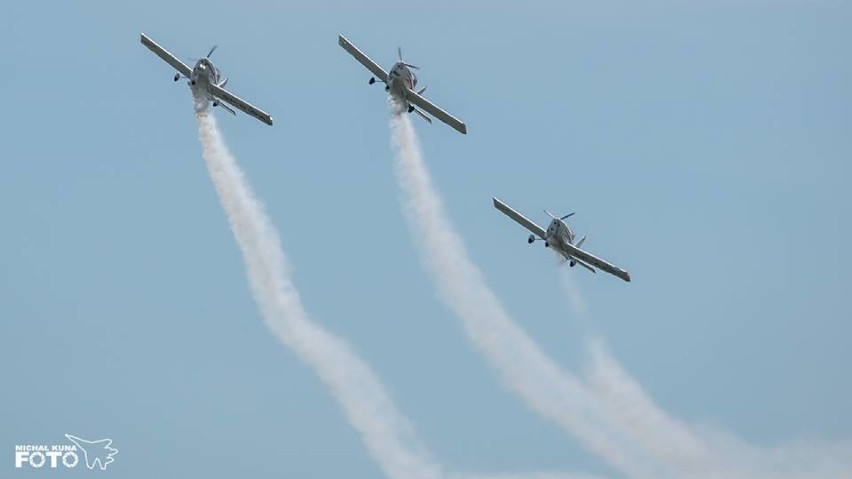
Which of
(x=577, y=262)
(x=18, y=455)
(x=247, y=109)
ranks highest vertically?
(x=247, y=109)

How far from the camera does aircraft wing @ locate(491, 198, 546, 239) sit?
4498 inches

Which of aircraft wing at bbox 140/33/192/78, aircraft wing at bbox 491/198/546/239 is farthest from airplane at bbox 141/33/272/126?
aircraft wing at bbox 491/198/546/239

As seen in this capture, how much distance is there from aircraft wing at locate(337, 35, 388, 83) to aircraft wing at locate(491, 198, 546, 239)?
12.0 meters

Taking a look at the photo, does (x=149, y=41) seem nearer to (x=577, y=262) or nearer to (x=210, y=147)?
(x=210, y=147)

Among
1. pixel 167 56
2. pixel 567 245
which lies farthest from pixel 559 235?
pixel 167 56

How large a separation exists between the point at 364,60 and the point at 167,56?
38.0 ft

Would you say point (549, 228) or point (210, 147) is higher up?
point (210, 147)

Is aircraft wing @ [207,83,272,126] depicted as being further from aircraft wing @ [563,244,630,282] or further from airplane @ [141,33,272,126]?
aircraft wing @ [563,244,630,282]

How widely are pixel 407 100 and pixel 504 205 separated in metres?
11.1

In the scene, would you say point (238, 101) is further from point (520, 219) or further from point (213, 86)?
point (520, 219)

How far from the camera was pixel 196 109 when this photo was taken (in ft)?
359

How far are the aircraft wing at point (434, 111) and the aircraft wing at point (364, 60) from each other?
6.23 feet

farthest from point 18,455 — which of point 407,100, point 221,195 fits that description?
point 407,100

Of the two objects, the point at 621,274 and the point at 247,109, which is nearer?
the point at 247,109
